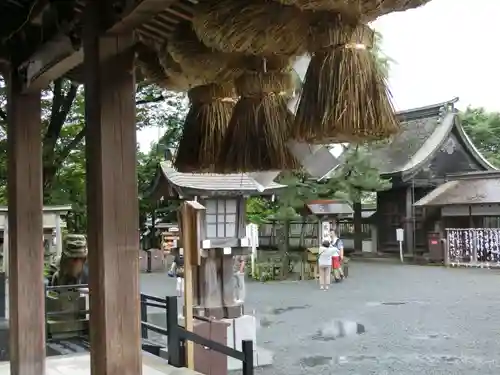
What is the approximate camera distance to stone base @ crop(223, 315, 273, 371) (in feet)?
25.0

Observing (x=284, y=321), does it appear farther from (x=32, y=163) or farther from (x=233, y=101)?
(x=233, y=101)

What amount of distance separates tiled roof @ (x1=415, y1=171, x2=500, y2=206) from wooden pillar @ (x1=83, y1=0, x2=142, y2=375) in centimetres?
1740

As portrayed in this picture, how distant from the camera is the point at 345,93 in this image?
1.57 meters

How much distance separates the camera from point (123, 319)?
79.7 inches

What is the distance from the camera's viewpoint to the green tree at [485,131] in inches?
1009

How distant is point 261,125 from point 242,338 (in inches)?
246

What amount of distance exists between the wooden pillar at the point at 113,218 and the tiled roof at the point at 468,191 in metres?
17.4

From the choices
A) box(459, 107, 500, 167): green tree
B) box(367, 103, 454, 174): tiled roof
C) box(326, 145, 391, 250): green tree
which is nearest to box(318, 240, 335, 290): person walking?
box(326, 145, 391, 250): green tree

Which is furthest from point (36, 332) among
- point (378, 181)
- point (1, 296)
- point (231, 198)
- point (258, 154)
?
point (378, 181)

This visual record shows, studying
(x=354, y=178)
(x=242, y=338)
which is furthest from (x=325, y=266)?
(x=242, y=338)

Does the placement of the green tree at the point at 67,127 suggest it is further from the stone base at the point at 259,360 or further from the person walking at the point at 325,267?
the person walking at the point at 325,267

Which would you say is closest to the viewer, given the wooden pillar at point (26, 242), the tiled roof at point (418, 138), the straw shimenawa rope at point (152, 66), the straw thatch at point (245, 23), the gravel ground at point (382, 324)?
the straw thatch at point (245, 23)

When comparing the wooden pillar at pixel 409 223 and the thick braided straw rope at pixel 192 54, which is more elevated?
the thick braided straw rope at pixel 192 54

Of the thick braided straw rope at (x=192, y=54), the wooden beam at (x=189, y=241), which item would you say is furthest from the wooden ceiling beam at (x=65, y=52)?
the wooden beam at (x=189, y=241)
